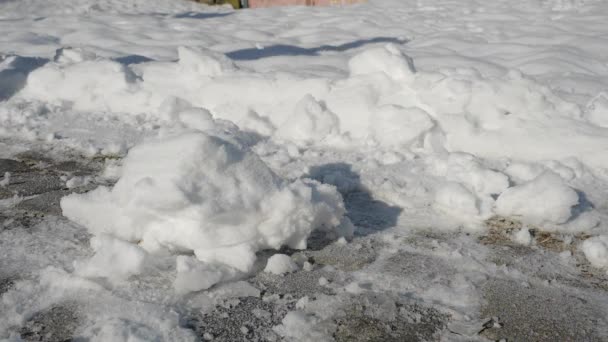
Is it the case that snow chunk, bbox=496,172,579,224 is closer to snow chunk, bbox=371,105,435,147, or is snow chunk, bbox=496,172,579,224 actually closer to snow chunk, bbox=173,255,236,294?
snow chunk, bbox=371,105,435,147

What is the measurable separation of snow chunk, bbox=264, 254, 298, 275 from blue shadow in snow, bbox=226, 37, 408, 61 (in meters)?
3.46

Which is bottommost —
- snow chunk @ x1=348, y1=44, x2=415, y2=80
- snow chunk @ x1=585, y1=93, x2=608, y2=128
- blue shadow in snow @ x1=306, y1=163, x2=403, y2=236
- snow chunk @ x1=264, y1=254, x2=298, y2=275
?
blue shadow in snow @ x1=306, y1=163, x2=403, y2=236

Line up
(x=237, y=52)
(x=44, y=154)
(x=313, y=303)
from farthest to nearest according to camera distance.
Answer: (x=237, y=52), (x=44, y=154), (x=313, y=303)

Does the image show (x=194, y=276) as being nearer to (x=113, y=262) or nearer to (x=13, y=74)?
(x=113, y=262)

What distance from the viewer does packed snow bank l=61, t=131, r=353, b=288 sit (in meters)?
1.87

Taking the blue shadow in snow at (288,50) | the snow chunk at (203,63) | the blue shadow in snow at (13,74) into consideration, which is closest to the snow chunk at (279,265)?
the snow chunk at (203,63)

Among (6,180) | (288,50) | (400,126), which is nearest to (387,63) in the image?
(400,126)

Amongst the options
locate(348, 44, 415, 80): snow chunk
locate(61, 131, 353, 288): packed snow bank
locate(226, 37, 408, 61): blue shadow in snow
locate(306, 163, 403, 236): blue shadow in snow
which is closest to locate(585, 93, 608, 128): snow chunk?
locate(348, 44, 415, 80): snow chunk

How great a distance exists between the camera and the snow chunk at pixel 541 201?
7.11ft

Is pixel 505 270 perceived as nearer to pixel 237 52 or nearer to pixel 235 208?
pixel 235 208

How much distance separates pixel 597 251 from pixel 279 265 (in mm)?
1149

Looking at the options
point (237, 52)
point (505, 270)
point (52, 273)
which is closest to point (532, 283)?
point (505, 270)

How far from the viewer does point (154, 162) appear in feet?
6.51

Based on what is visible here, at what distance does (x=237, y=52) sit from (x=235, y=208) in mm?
3679
